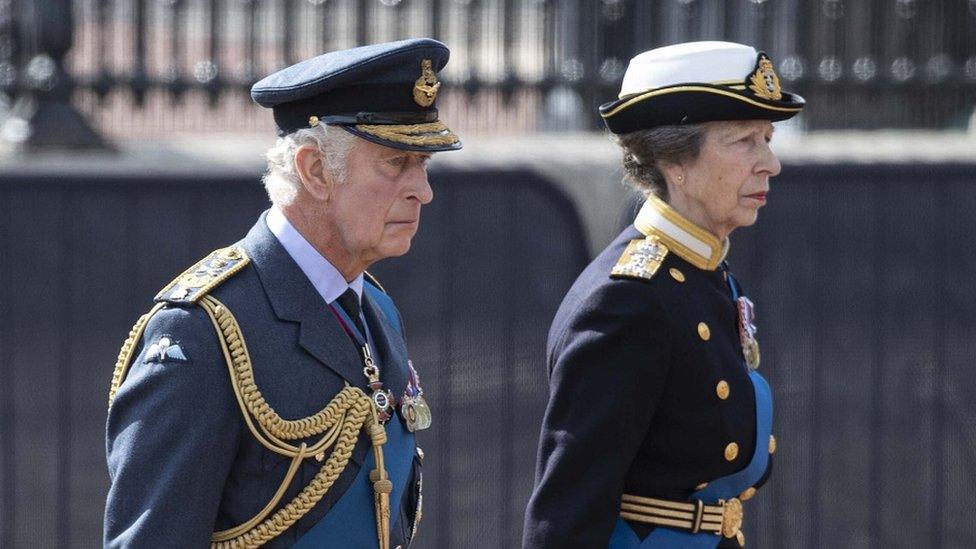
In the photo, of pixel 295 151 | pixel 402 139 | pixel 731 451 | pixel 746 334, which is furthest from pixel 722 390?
pixel 295 151

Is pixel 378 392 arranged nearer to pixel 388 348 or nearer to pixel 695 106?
pixel 388 348

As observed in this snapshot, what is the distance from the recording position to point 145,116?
20.5 ft

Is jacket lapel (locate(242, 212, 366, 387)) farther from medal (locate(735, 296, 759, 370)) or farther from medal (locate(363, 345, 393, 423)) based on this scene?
medal (locate(735, 296, 759, 370))

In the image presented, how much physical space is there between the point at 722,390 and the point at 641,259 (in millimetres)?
318

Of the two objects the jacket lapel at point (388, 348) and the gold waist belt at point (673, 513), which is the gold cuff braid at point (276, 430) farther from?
the gold waist belt at point (673, 513)

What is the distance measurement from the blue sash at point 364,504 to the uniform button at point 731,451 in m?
0.77

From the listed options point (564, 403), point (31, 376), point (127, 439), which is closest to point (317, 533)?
point (127, 439)

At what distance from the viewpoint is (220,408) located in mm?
2645

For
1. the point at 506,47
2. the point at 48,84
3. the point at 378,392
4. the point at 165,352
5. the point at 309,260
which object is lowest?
the point at 378,392

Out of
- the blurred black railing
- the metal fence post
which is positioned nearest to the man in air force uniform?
the metal fence post

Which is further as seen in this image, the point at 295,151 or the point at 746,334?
the point at 746,334

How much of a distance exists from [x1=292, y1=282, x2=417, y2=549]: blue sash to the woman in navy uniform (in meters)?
0.49

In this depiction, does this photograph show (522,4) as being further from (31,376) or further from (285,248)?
(285,248)

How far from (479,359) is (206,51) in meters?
1.49
